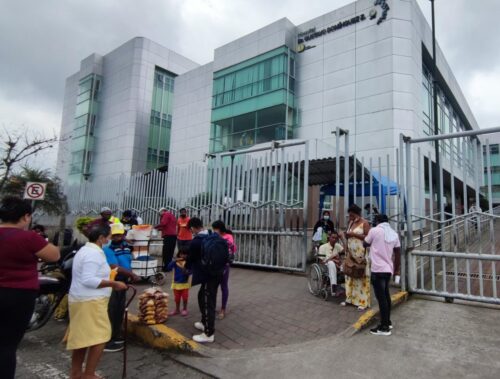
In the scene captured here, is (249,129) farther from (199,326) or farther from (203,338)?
(203,338)

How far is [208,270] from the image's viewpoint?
404 cm

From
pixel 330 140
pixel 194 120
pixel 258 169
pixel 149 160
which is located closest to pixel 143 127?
pixel 149 160

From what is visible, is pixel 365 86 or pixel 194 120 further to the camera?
pixel 194 120

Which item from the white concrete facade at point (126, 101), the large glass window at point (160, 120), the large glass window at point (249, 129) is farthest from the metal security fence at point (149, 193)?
the large glass window at point (160, 120)

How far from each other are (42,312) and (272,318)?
3167mm

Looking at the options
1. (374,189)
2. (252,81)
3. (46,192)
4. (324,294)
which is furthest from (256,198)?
(252,81)

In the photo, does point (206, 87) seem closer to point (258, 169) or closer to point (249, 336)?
point (258, 169)

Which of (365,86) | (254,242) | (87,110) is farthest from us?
(87,110)

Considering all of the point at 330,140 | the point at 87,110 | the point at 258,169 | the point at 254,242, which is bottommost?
the point at 254,242

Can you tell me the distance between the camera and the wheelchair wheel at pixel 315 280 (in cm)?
579

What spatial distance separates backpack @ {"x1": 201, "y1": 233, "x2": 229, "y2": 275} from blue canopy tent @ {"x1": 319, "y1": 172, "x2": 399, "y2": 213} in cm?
378

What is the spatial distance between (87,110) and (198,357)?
113 ft

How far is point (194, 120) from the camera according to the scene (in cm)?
2677

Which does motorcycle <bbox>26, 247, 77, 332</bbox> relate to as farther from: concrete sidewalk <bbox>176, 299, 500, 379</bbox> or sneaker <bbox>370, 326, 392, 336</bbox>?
sneaker <bbox>370, 326, 392, 336</bbox>
